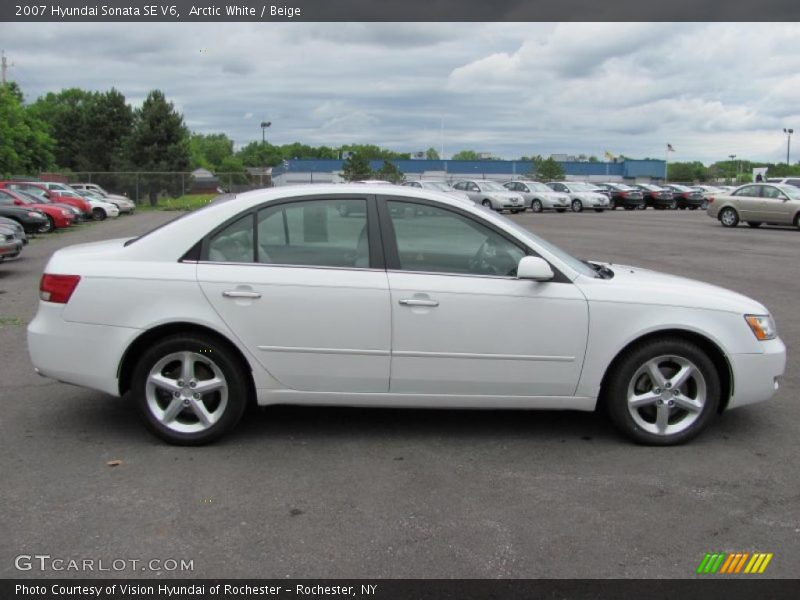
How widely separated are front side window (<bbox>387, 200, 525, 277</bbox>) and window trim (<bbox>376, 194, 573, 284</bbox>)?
16 mm

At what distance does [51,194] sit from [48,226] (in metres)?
8.50

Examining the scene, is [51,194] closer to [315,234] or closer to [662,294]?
[315,234]

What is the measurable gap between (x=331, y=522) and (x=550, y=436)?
187 centimetres

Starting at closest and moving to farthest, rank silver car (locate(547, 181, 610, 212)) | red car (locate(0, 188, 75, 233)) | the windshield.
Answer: red car (locate(0, 188, 75, 233)) < the windshield < silver car (locate(547, 181, 610, 212))

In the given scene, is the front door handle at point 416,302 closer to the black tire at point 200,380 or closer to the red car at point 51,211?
the black tire at point 200,380

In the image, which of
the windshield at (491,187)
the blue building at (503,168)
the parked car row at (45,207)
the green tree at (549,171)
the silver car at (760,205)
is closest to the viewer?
the parked car row at (45,207)

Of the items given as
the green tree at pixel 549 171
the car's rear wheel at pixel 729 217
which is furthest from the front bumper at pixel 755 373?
the green tree at pixel 549 171

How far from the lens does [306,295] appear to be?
4551 millimetres

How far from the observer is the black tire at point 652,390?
4668 mm

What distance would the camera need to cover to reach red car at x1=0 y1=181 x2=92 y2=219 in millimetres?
29680

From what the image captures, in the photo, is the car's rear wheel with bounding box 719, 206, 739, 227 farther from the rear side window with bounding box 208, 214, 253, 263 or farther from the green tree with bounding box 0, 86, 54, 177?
the green tree with bounding box 0, 86, 54, 177

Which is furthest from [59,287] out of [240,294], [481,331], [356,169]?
[356,169]

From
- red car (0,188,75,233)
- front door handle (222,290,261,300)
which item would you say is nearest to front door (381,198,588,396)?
front door handle (222,290,261,300)
